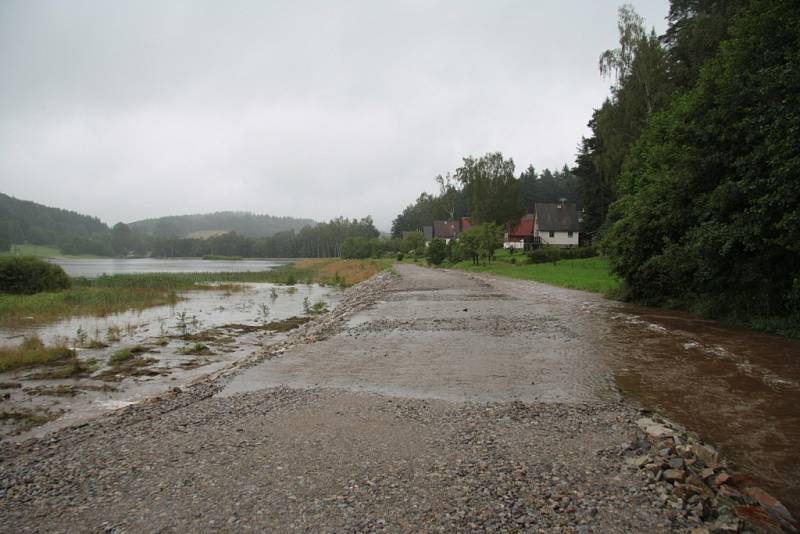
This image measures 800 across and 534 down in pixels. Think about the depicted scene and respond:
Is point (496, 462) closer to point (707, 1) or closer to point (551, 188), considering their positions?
point (707, 1)

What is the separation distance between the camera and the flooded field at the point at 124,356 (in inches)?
375

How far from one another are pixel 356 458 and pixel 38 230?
682 feet

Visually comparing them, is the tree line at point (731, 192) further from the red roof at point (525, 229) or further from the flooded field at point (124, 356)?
the red roof at point (525, 229)

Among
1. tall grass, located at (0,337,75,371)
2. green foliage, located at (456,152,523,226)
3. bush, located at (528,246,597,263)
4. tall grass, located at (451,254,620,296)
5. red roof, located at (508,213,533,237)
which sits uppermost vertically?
green foliage, located at (456,152,523,226)

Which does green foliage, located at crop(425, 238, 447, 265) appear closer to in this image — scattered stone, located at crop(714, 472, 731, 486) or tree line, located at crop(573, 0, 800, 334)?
tree line, located at crop(573, 0, 800, 334)

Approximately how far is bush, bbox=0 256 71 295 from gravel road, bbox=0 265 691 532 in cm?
3237

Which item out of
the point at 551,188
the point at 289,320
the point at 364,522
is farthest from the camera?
the point at 551,188

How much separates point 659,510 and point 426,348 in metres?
8.86

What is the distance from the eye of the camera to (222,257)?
180250mm

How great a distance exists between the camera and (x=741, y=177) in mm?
13984

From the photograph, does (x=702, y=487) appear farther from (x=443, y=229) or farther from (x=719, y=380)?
(x=443, y=229)

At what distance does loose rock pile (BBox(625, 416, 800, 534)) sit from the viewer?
4215mm

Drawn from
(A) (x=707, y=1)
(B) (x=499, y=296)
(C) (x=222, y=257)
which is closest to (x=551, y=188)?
(A) (x=707, y=1)

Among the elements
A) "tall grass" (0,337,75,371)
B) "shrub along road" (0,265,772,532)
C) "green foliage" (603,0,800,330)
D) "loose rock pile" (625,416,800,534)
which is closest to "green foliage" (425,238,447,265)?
"green foliage" (603,0,800,330)
